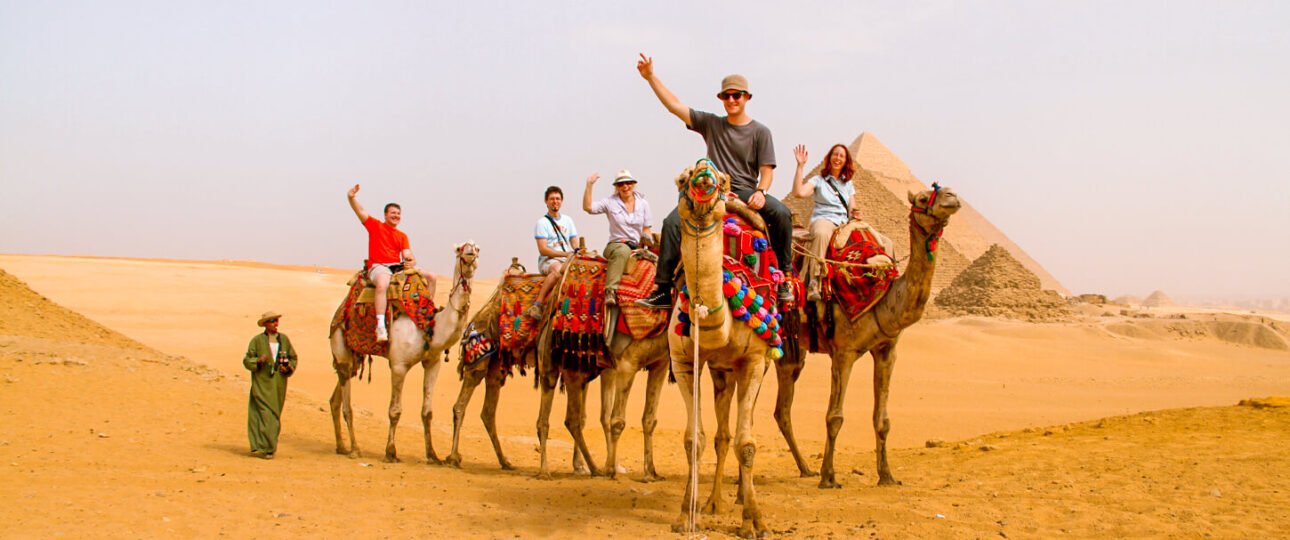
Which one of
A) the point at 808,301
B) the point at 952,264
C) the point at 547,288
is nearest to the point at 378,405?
the point at 547,288

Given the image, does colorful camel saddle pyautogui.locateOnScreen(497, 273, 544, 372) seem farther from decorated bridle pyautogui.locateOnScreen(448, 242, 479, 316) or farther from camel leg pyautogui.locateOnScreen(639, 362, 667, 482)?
camel leg pyautogui.locateOnScreen(639, 362, 667, 482)

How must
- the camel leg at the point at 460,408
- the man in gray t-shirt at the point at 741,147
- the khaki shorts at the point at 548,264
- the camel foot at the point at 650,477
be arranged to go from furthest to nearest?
the camel leg at the point at 460,408 < the khaki shorts at the point at 548,264 < the camel foot at the point at 650,477 < the man in gray t-shirt at the point at 741,147

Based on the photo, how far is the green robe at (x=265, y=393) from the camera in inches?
343

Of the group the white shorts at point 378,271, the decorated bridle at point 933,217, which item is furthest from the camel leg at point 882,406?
the white shorts at point 378,271

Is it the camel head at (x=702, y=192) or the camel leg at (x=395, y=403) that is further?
the camel leg at (x=395, y=403)

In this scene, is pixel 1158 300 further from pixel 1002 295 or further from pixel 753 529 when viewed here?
pixel 753 529

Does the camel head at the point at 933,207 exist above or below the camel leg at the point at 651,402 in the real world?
above

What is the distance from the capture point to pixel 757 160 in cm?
669

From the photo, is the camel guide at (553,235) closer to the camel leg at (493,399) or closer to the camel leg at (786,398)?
the camel leg at (493,399)

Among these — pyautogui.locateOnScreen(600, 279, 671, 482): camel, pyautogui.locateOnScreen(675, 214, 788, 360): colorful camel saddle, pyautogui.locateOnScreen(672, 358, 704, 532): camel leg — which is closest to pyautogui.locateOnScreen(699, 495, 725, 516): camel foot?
pyautogui.locateOnScreen(672, 358, 704, 532): camel leg

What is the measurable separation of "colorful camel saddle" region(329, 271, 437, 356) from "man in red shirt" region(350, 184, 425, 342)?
0.35ft

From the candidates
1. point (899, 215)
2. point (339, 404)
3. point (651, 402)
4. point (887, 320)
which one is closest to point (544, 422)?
point (651, 402)

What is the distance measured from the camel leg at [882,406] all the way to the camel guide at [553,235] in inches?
118

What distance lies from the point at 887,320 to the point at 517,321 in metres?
3.43
